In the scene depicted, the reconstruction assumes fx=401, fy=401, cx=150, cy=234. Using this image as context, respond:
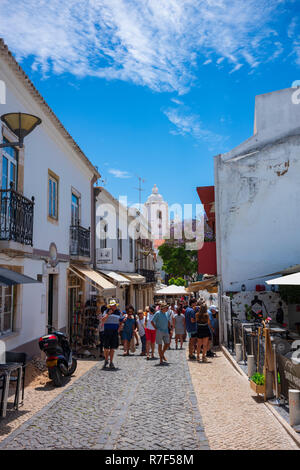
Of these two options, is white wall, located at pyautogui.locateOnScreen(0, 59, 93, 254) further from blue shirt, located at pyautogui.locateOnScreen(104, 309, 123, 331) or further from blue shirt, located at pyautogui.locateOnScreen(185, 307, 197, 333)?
blue shirt, located at pyautogui.locateOnScreen(185, 307, 197, 333)

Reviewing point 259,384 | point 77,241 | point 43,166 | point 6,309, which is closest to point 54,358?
point 6,309

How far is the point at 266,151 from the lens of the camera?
1507 cm

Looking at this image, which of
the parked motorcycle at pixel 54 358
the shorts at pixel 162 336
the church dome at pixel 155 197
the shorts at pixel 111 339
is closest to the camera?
the parked motorcycle at pixel 54 358

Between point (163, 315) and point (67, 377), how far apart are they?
302 cm

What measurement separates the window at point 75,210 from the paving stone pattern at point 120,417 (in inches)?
269

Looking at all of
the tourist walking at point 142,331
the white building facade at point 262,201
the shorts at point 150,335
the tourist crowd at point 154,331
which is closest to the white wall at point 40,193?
the tourist crowd at point 154,331

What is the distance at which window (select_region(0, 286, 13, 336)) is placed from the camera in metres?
8.71

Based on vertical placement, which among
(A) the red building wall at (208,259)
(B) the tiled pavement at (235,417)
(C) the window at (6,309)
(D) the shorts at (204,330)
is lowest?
(B) the tiled pavement at (235,417)

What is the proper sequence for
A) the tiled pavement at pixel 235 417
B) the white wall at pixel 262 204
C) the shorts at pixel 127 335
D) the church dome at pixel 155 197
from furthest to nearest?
the church dome at pixel 155 197 → the white wall at pixel 262 204 → the shorts at pixel 127 335 → the tiled pavement at pixel 235 417

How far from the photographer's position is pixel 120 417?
5.88 m

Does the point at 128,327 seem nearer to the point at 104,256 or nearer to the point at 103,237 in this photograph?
the point at 104,256

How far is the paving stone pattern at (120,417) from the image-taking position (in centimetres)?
484

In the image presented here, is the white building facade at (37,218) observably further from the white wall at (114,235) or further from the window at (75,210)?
the white wall at (114,235)

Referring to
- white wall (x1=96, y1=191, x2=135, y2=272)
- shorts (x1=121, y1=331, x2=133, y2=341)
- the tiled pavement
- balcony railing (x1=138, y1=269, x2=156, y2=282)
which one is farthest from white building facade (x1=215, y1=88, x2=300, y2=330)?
balcony railing (x1=138, y1=269, x2=156, y2=282)
